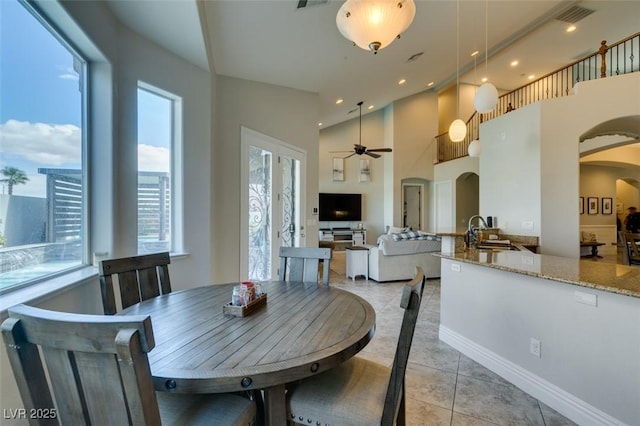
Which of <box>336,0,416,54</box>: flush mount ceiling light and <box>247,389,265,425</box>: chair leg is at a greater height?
<box>336,0,416,54</box>: flush mount ceiling light

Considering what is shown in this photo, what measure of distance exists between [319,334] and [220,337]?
0.43 meters

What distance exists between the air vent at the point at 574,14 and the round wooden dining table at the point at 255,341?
7290 mm

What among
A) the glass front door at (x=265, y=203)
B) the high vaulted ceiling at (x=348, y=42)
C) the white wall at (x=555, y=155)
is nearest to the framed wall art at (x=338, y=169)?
the high vaulted ceiling at (x=348, y=42)

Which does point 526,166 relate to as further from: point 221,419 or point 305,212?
point 221,419

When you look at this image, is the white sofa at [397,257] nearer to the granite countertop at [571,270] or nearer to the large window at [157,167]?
the granite countertop at [571,270]

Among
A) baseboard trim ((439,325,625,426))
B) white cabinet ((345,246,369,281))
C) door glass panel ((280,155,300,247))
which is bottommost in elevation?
baseboard trim ((439,325,625,426))

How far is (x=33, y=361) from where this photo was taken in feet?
2.60

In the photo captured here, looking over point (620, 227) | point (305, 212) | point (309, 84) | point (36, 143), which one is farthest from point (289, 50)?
point (620, 227)

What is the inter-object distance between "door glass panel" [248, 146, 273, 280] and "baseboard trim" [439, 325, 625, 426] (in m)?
2.58

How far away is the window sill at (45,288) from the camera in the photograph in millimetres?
1348

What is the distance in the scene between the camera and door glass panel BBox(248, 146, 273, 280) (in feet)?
13.1

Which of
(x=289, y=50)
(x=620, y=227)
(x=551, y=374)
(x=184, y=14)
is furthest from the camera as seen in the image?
(x=620, y=227)

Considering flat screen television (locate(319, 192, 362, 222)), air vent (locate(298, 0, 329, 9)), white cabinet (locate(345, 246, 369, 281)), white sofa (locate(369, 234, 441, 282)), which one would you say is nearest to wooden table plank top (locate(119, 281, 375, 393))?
air vent (locate(298, 0, 329, 9))

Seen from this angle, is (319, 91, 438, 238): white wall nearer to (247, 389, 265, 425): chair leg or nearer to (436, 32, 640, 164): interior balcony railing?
(436, 32, 640, 164): interior balcony railing
